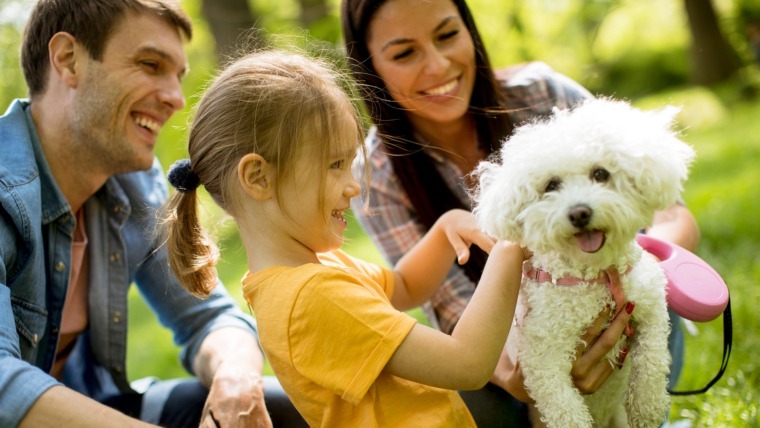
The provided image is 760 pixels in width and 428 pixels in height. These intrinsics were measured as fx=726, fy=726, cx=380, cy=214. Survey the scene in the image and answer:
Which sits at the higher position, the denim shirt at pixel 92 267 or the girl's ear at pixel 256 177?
the girl's ear at pixel 256 177

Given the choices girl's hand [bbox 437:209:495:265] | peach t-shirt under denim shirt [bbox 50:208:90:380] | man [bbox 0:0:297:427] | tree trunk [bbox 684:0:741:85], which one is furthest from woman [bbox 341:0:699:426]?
tree trunk [bbox 684:0:741:85]

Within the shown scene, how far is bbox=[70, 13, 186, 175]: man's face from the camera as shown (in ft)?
8.54

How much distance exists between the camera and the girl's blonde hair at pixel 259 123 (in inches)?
73.8

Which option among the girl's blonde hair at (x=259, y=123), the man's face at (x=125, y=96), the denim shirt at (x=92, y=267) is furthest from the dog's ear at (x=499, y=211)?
the man's face at (x=125, y=96)

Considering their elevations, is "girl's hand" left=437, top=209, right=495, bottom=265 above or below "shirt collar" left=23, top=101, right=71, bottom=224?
below

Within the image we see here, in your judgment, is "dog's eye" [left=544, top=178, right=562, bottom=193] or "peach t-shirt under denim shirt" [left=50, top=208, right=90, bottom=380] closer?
"dog's eye" [left=544, top=178, right=562, bottom=193]

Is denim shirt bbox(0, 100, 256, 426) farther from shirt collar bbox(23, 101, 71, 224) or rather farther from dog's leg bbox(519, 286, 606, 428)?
dog's leg bbox(519, 286, 606, 428)

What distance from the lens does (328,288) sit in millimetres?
1767

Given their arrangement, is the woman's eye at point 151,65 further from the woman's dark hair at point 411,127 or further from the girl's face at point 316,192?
the girl's face at point 316,192

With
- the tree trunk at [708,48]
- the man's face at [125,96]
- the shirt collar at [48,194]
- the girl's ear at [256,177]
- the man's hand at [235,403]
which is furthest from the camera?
the tree trunk at [708,48]

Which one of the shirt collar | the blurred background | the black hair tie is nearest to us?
the black hair tie

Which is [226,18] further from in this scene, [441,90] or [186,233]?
[186,233]

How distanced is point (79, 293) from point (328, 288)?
1490 mm

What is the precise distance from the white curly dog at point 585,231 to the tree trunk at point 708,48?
1132cm
